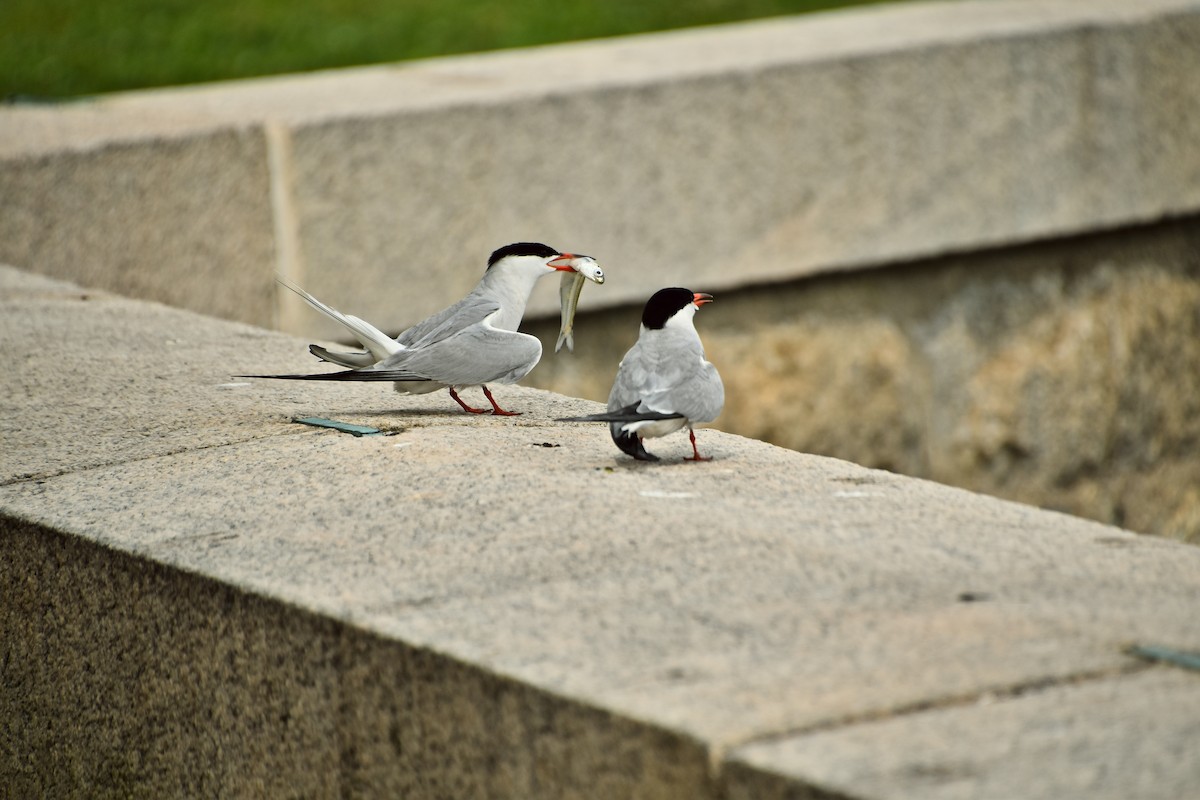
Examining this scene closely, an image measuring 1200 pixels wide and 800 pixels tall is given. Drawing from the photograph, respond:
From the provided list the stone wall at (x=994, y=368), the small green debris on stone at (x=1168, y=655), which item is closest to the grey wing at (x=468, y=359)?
the small green debris on stone at (x=1168, y=655)

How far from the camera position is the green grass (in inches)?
298

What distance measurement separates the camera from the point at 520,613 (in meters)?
2.20

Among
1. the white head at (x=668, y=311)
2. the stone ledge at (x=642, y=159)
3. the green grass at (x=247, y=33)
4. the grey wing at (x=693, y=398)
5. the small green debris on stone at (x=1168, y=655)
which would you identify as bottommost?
the small green debris on stone at (x=1168, y=655)

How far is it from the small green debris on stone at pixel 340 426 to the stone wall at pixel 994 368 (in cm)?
265

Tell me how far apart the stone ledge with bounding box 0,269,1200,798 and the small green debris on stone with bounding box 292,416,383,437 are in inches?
2.6

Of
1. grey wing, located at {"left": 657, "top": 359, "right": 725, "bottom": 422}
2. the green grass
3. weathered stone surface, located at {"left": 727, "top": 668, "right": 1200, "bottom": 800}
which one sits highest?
the green grass

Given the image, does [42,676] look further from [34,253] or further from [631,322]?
[631,322]

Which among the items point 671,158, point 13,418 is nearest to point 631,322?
point 671,158

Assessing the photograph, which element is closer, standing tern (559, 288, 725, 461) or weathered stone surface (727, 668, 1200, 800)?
weathered stone surface (727, 668, 1200, 800)

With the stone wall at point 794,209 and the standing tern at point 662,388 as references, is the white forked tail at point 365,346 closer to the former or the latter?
the standing tern at point 662,388

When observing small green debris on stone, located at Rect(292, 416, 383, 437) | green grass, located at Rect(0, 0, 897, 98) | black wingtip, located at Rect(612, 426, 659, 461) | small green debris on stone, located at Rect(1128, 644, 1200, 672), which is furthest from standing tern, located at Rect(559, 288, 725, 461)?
green grass, located at Rect(0, 0, 897, 98)

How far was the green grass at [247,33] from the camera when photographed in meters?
7.58

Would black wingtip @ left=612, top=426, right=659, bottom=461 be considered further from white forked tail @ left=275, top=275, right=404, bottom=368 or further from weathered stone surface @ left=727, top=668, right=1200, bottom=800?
weathered stone surface @ left=727, top=668, right=1200, bottom=800

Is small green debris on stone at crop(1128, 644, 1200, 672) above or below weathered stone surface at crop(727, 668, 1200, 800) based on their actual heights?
above
